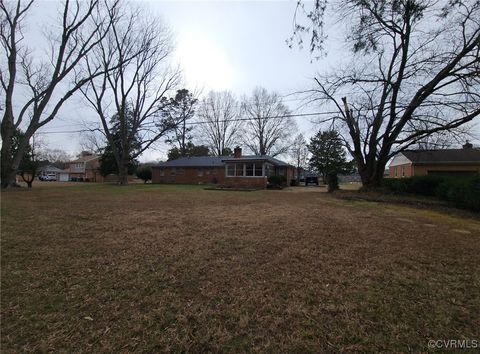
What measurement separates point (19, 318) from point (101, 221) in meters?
4.45

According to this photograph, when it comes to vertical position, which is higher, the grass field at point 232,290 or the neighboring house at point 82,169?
the neighboring house at point 82,169

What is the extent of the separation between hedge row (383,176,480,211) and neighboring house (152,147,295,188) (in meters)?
10.6

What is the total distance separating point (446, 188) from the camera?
1232cm

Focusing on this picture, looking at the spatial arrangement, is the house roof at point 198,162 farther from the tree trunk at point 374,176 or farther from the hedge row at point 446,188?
the hedge row at point 446,188

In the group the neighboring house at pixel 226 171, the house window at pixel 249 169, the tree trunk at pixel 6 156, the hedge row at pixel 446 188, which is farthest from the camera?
the house window at pixel 249 169

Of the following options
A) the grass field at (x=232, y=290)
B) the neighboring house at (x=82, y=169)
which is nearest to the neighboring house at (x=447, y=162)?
the grass field at (x=232, y=290)

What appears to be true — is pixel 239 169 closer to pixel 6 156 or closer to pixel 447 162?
pixel 6 156

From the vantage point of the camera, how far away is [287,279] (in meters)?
3.38

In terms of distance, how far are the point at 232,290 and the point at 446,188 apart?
13621mm

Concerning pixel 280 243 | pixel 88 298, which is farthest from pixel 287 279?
pixel 88 298

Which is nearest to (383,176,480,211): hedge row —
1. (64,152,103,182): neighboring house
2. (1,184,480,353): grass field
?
(1,184,480,353): grass field

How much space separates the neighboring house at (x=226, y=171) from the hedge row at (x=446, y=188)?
10643mm

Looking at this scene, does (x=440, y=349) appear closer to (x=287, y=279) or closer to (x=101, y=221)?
(x=287, y=279)

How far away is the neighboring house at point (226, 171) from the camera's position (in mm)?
24422
